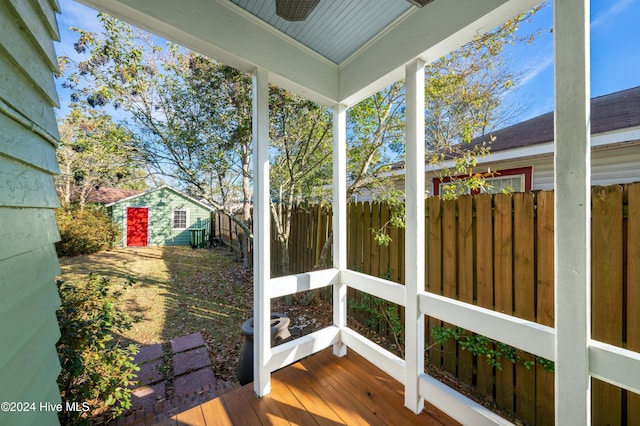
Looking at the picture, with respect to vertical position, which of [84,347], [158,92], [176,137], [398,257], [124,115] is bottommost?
[84,347]

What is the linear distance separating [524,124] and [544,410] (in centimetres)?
537

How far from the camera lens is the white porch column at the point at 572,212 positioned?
1034 mm

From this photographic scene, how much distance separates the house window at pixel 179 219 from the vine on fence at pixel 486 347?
41.8 feet

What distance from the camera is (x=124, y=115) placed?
383 centimetres

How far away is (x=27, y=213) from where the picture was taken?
0.92 meters

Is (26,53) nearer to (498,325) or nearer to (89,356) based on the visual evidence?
(89,356)

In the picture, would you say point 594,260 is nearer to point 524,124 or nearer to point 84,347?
point 84,347

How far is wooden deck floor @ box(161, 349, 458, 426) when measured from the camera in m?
1.59

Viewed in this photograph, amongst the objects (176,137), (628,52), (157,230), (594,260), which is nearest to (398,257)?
(594,260)

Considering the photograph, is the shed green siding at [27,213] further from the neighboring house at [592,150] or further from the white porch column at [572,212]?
the neighboring house at [592,150]

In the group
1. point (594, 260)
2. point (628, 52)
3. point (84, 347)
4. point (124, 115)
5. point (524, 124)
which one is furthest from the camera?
point (524, 124)

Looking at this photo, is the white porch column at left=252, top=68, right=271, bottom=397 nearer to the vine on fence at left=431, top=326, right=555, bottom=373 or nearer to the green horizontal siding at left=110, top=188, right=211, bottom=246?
the vine on fence at left=431, top=326, right=555, bottom=373

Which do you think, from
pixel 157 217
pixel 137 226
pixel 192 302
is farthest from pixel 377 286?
pixel 137 226

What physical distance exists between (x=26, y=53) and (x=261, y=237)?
1.37 meters
